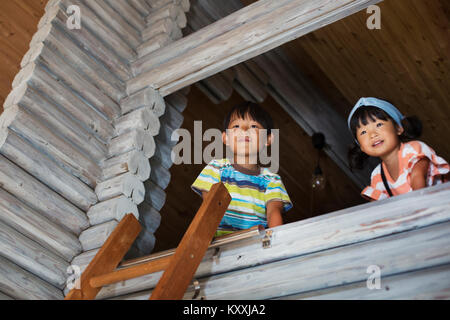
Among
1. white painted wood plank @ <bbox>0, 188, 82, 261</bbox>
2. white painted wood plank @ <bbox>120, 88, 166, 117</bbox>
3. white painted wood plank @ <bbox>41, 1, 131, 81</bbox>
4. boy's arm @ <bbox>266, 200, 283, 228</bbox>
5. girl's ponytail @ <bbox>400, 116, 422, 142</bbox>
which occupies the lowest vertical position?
white painted wood plank @ <bbox>0, 188, 82, 261</bbox>

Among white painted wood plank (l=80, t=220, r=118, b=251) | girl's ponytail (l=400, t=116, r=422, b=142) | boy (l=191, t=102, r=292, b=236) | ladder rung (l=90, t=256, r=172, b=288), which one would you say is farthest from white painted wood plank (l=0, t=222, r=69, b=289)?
girl's ponytail (l=400, t=116, r=422, b=142)

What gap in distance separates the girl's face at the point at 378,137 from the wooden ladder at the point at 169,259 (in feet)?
3.69

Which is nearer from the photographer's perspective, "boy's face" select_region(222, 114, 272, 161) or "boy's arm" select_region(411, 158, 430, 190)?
"boy's arm" select_region(411, 158, 430, 190)

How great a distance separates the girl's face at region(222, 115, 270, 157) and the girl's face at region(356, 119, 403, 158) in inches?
27.5

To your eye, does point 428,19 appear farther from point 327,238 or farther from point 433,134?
point 327,238

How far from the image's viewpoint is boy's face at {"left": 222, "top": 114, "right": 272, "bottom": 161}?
365cm

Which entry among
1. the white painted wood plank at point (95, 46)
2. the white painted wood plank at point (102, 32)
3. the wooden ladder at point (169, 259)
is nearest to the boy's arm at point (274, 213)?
the wooden ladder at point (169, 259)

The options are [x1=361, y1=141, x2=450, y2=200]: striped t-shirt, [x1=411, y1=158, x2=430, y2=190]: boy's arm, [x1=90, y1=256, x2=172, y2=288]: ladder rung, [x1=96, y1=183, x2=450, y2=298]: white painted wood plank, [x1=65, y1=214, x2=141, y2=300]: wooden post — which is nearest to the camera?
[x1=96, y1=183, x2=450, y2=298]: white painted wood plank

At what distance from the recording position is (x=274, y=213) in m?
3.30

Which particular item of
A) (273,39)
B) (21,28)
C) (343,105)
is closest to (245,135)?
(273,39)

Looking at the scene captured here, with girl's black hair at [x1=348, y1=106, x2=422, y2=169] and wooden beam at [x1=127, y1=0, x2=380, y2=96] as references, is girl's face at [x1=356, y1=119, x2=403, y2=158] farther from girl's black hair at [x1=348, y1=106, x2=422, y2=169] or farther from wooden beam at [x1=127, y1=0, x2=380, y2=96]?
wooden beam at [x1=127, y1=0, x2=380, y2=96]

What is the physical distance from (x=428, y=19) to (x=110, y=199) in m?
3.36

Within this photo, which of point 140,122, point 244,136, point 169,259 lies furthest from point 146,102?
point 169,259

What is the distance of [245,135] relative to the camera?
3695mm
